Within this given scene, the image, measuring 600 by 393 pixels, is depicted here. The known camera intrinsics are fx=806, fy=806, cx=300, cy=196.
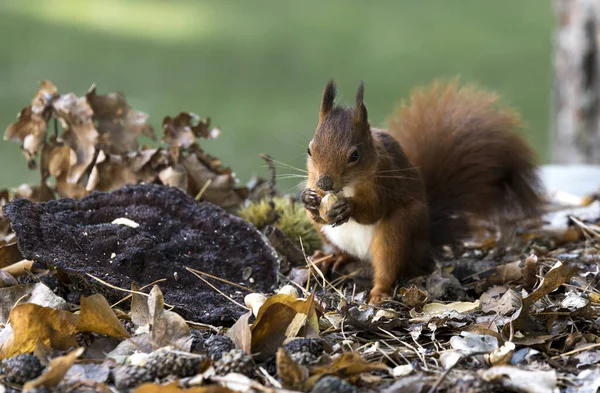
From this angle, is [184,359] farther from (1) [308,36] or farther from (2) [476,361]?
(1) [308,36]

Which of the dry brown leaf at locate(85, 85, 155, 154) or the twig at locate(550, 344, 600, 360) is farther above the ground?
the dry brown leaf at locate(85, 85, 155, 154)

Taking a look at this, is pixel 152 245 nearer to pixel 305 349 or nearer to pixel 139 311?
pixel 139 311

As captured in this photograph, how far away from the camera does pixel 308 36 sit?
26.9 feet

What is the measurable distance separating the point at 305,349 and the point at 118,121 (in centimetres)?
119

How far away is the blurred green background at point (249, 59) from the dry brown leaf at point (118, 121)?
3105 millimetres

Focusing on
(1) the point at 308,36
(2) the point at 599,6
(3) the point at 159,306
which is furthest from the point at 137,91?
(3) the point at 159,306

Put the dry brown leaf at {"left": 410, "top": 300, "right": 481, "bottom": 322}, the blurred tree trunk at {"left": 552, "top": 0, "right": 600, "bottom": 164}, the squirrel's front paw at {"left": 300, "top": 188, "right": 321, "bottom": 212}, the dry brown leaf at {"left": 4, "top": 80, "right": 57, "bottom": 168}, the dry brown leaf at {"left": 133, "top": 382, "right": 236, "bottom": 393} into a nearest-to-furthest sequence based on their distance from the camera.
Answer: the dry brown leaf at {"left": 133, "top": 382, "right": 236, "bottom": 393} < the dry brown leaf at {"left": 410, "top": 300, "right": 481, "bottom": 322} < the squirrel's front paw at {"left": 300, "top": 188, "right": 321, "bottom": 212} < the dry brown leaf at {"left": 4, "top": 80, "right": 57, "bottom": 168} < the blurred tree trunk at {"left": 552, "top": 0, "right": 600, "bottom": 164}

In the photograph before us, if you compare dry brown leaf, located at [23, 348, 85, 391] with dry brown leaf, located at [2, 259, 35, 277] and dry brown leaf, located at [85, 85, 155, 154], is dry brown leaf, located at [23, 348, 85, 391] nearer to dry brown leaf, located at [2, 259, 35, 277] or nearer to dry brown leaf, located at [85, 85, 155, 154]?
dry brown leaf, located at [2, 259, 35, 277]

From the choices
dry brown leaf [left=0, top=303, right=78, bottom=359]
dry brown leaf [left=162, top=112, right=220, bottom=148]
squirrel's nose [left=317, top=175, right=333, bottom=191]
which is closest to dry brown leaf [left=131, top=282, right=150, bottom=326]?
dry brown leaf [left=0, top=303, right=78, bottom=359]

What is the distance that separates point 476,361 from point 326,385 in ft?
1.09

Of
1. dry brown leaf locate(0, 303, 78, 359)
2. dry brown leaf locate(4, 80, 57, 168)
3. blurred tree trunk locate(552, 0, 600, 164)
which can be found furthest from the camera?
blurred tree trunk locate(552, 0, 600, 164)

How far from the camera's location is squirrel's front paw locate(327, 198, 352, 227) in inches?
73.8

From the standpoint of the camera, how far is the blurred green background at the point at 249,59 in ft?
20.2

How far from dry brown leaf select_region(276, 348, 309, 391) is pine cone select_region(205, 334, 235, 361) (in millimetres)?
145
